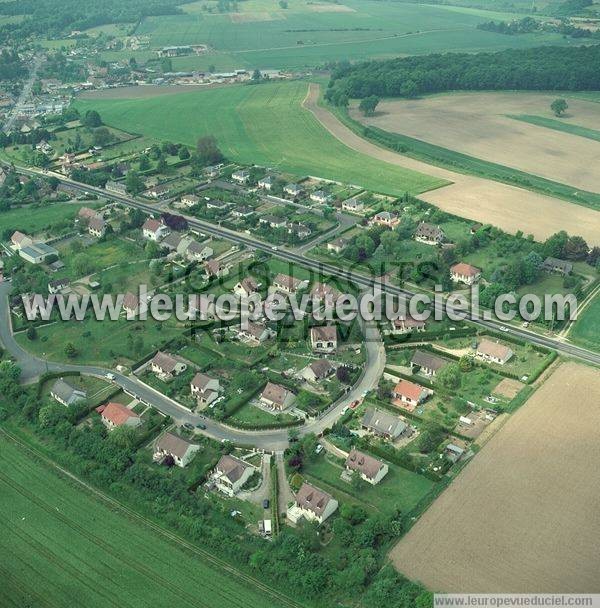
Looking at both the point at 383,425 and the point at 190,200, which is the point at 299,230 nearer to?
the point at 190,200

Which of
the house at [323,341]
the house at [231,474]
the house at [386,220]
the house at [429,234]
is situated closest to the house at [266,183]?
the house at [386,220]

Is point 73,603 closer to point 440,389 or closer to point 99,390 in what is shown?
point 99,390

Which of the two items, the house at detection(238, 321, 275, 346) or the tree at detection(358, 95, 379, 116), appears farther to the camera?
the tree at detection(358, 95, 379, 116)

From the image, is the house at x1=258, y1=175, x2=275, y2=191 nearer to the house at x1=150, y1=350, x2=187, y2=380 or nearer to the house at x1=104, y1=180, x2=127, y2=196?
the house at x1=104, y1=180, x2=127, y2=196

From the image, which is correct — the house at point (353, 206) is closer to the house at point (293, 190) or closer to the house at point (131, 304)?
the house at point (293, 190)

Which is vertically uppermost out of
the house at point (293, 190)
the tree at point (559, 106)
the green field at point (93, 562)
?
the tree at point (559, 106)

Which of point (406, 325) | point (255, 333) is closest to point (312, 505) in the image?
point (255, 333)

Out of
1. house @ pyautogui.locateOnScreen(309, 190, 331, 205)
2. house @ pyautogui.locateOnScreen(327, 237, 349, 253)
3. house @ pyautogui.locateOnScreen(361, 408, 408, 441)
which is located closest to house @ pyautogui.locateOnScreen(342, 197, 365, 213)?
house @ pyautogui.locateOnScreen(309, 190, 331, 205)
